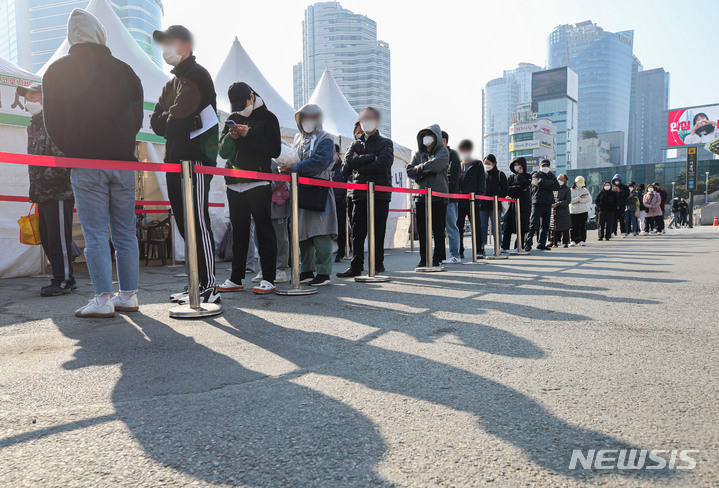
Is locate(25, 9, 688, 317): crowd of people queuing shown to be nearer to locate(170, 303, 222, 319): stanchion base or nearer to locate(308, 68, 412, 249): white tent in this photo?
locate(170, 303, 222, 319): stanchion base

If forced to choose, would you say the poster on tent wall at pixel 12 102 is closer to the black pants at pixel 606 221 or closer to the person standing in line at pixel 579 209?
the person standing in line at pixel 579 209

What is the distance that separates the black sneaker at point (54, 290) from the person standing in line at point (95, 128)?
5.13ft

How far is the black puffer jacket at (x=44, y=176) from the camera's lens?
Answer: 4.55 metres

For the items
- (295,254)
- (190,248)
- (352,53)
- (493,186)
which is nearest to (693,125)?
(493,186)

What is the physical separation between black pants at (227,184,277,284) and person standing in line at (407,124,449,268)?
2413 mm

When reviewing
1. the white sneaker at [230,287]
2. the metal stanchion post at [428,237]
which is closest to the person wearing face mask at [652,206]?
the metal stanchion post at [428,237]

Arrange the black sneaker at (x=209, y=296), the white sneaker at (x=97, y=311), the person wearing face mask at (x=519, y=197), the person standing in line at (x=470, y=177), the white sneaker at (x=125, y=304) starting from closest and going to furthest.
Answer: the white sneaker at (x=97, y=311)
the white sneaker at (x=125, y=304)
the black sneaker at (x=209, y=296)
the person standing in line at (x=470, y=177)
the person wearing face mask at (x=519, y=197)

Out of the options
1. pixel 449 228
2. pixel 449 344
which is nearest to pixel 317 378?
pixel 449 344

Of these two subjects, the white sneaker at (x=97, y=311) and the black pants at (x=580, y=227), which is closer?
the white sneaker at (x=97, y=311)

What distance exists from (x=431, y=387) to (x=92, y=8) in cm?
1001

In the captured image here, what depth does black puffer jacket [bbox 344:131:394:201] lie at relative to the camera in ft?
17.8

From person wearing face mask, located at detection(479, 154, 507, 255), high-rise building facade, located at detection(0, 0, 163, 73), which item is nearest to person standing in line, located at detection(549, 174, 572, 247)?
person wearing face mask, located at detection(479, 154, 507, 255)

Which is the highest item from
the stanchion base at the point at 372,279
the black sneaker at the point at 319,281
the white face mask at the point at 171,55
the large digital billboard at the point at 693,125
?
the large digital billboard at the point at 693,125

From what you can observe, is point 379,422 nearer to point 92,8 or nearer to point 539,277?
point 539,277
